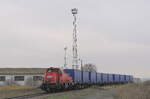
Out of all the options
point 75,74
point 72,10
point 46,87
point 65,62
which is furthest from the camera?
point 65,62

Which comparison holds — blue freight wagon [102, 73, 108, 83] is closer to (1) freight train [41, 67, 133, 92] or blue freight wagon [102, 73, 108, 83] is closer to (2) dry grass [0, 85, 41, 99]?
(1) freight train [41, 67, 133, 92]

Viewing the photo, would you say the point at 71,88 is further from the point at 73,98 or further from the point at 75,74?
the point at 73,98

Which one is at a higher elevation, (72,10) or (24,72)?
(72,10)

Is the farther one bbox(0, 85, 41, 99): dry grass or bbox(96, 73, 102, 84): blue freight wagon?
bbox(96, 73, 102, 84): blue freight wagon

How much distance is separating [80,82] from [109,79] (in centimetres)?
2186

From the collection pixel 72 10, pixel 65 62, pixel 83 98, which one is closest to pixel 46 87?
pixel 83 98

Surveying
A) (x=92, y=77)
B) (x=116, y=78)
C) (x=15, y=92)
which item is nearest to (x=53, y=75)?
(x=15, y=92)

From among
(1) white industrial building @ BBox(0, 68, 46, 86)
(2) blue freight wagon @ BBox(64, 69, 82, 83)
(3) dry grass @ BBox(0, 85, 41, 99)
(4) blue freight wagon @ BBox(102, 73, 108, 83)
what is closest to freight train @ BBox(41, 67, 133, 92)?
(2) blue freight wagon @ BBox(64, 69, 82, 83)

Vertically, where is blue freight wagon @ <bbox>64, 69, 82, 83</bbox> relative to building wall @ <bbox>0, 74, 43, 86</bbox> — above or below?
above

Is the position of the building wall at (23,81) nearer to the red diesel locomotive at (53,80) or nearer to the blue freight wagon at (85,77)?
the blue freight wagon at (85,77)

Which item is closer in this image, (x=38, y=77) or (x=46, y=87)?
(x=46, y=87)

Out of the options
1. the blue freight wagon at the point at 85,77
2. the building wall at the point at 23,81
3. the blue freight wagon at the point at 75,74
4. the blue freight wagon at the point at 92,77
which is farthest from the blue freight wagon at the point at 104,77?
the blue freight wagon at the point at 75,74

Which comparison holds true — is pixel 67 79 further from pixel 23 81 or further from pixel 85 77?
pixel 23 81

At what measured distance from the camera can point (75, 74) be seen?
40.2 meters
